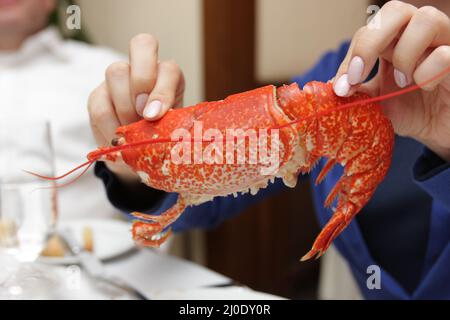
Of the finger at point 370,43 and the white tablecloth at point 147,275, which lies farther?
the white tablecloth at point 147,275

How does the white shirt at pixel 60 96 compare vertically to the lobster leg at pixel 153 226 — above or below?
above

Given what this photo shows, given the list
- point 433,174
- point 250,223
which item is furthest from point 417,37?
point 250,223

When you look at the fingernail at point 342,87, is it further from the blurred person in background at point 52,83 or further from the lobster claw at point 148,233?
the blurred person in background at point 52,83

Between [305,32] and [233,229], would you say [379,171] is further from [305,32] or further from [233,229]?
[233,229]

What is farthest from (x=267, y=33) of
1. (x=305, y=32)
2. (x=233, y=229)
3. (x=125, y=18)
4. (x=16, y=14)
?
(x=16, y=14)

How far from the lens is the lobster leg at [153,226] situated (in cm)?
37

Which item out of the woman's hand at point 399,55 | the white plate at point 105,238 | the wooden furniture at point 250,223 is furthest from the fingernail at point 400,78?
the white plate at point 105,238

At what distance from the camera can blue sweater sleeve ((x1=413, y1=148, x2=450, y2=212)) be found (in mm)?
396

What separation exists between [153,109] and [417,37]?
0.65ft

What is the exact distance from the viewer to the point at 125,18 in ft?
1.75

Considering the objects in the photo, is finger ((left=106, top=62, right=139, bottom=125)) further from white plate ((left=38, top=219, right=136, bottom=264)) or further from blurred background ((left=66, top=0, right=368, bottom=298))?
white plate ((left=38, top=219, right=136, bottom=264))

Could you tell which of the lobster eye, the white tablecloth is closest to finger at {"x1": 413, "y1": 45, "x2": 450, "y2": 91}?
the lobster eye

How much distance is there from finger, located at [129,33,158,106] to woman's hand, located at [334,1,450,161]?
0.18 m

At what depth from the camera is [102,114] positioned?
45 centimetres
